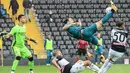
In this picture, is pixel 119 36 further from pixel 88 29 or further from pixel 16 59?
pixel 16 59

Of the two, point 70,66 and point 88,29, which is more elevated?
point 88,29

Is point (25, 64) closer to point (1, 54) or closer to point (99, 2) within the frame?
point (1, 54)

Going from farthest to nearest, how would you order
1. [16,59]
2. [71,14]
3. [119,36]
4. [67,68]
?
[71,14] < [16,59] < [119,36] < [67,68]

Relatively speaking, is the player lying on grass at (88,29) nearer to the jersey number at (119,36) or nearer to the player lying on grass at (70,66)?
the jersey number at (119,36)

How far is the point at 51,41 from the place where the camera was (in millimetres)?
32750

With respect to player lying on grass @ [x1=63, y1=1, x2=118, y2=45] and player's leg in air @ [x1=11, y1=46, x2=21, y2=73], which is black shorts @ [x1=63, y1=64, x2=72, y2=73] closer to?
player lying on grass @ [x1=63, y1=1, x2=118, y2=45]

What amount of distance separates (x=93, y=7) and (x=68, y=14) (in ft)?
7.00

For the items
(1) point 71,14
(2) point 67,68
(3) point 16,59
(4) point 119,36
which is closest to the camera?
(2) point 67,68

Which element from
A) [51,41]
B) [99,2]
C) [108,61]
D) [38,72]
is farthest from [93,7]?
[108,61]

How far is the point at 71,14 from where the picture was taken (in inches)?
1491

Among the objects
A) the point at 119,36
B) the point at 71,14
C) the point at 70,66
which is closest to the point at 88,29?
the point at 119,36

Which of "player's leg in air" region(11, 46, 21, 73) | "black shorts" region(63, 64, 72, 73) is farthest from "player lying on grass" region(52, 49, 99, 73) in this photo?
"player's leg in air" region(11, 46, 21, 73)

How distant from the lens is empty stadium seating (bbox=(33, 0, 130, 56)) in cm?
3597

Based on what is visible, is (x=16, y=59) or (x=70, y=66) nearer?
(x=70, y=66)
